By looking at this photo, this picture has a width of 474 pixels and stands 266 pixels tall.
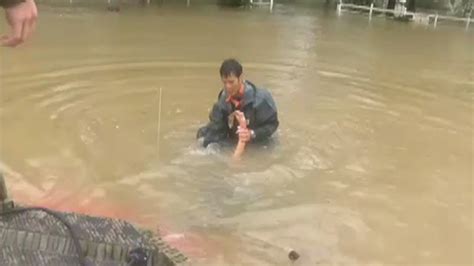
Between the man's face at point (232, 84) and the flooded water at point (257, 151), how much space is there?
0.58 m

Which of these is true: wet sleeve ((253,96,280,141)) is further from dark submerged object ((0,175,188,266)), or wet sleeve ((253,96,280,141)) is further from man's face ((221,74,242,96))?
dark submerged object ((0,175,188,266))

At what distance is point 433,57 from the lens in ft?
38.4

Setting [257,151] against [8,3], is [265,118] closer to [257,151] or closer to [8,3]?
[257,151]

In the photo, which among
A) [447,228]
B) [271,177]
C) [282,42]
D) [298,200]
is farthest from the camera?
[282,42]

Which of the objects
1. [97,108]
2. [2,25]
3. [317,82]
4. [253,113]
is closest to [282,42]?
[317,82]

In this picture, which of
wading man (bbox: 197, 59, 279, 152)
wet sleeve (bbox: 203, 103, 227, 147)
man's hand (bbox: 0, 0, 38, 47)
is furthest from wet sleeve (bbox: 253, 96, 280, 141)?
man's hand (bbox: 0, 0, 38, 47)

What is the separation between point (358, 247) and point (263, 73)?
5096 mm

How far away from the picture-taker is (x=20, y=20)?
2.41 m

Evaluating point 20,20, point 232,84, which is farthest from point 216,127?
point 20,20

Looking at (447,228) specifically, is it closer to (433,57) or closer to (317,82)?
(317,82)

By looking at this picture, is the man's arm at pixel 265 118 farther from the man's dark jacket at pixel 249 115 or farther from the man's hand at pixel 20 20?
the man's hand at pixel 20 20

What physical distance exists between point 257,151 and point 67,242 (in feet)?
11.0

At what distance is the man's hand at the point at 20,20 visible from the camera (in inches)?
94.2

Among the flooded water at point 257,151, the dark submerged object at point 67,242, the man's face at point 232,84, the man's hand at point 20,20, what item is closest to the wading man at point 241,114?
the man's face at point 232,84
